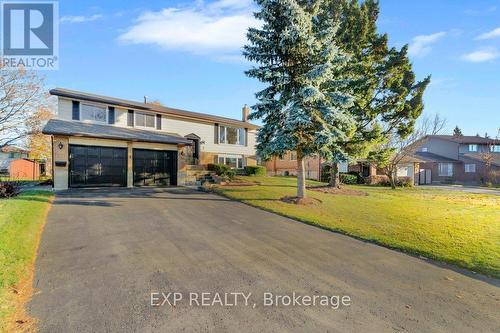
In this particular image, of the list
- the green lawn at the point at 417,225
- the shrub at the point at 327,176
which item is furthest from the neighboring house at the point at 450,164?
the green lawn at the point at 417,225

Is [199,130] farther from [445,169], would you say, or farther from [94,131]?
[445,169]

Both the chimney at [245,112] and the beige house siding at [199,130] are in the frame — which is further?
the chimney at [245,112]

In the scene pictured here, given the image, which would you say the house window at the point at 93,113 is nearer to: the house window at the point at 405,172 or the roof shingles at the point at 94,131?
the roof shingles at the point at 94,131

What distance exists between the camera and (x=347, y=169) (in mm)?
35094

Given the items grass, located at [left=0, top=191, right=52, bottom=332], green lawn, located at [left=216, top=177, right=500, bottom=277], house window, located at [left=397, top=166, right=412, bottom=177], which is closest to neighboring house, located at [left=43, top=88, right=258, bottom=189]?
grass, located at [left=0, top=191, right=52, bottom=332]

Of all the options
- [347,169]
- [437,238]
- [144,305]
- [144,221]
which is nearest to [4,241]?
[144,221]

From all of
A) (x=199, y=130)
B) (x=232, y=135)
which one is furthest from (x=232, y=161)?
(x=199, y=130)

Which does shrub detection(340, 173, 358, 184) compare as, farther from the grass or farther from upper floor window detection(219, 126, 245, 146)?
the grass

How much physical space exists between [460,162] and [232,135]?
3645 cm

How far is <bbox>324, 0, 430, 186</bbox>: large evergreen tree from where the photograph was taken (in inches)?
715

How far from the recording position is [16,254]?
5.58 metres

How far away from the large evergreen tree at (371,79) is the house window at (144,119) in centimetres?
1539

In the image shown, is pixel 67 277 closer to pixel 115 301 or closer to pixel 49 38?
pixel 115 301

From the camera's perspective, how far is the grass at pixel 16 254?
3807 mm
